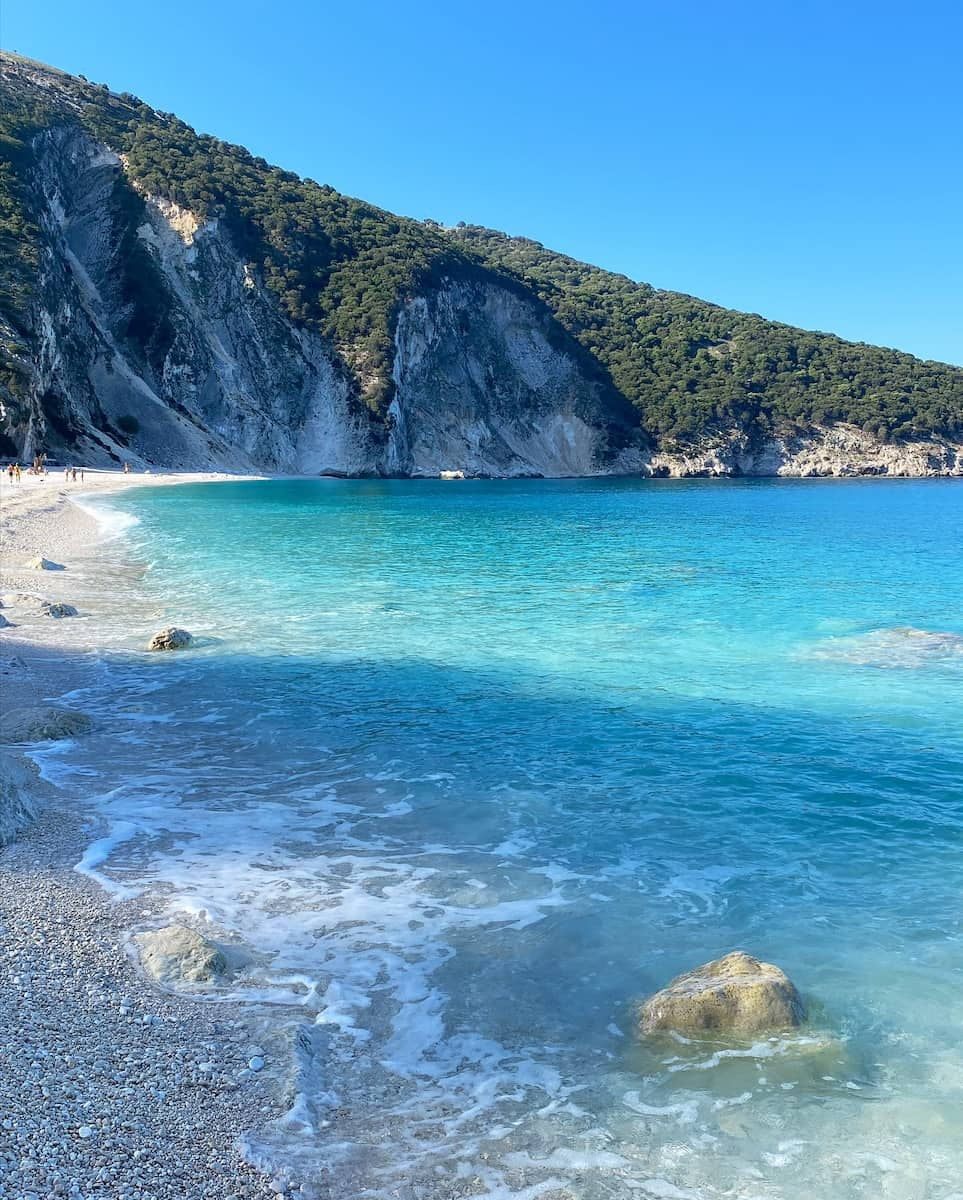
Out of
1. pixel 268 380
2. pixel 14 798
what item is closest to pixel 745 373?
pixel 268 380

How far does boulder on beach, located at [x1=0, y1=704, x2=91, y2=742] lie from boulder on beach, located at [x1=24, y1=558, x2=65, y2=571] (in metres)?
12.3

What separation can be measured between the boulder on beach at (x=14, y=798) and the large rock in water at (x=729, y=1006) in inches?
195

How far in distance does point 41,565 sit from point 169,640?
9.38 metres

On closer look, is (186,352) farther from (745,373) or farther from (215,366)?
(745,373)

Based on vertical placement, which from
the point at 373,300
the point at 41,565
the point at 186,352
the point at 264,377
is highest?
the point at 373,300

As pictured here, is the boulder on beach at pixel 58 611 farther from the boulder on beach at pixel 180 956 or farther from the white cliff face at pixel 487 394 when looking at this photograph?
the white cliff face at pixel 487 394

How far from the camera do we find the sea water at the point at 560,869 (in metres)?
4.23

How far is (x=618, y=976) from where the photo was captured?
5590mm

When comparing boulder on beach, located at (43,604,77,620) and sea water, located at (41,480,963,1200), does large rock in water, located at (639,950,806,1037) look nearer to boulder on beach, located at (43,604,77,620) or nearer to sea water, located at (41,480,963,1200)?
sea water, located at (41,480,963,1200)

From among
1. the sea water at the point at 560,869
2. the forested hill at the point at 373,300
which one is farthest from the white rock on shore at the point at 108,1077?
the forested hill at the point at 373,300

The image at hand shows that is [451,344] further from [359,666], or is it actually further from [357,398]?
[359,666]

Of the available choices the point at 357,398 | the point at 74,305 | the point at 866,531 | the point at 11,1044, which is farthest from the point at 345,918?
the point at 357,398

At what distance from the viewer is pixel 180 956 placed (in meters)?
5.35

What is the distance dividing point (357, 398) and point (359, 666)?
76.3m
